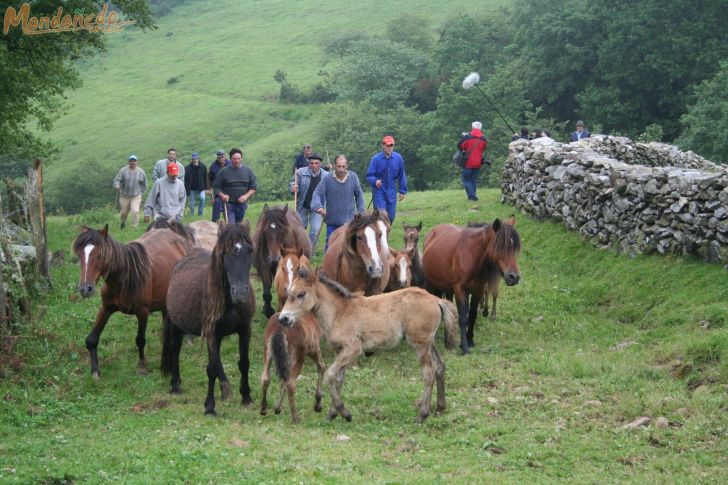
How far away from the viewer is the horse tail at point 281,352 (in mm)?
9555

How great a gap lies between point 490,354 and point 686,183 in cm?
487

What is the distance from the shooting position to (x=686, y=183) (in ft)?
47.9

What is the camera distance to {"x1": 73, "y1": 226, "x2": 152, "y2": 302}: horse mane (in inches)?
464

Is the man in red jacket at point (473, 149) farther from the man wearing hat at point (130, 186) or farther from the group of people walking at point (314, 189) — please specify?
the man wearing hat at point (130, 186)

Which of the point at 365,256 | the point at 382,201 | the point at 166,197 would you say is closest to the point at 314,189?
the point at 382,201

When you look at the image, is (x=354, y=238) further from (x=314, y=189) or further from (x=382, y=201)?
(x=382, y=201)

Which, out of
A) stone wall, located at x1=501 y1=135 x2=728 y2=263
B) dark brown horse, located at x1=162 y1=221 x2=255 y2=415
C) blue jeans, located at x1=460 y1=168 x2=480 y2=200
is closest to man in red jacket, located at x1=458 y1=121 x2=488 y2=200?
blue jeans, located at x1=460 y1=168 x2=480 y2=200

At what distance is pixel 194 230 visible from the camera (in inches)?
604

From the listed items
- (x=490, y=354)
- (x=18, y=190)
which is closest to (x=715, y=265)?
(x=490, y=354)

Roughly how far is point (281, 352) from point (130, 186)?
49.7ft

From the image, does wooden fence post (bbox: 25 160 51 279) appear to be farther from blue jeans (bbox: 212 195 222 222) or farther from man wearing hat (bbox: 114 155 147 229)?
man wearing hat (bbox: 114 155 147 229)

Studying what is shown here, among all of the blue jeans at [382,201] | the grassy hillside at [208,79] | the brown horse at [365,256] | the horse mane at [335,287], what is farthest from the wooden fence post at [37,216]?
the grassy hillside at [208,79]

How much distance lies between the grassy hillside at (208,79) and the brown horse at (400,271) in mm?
40127

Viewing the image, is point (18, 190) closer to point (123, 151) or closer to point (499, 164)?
point (499, 164)
